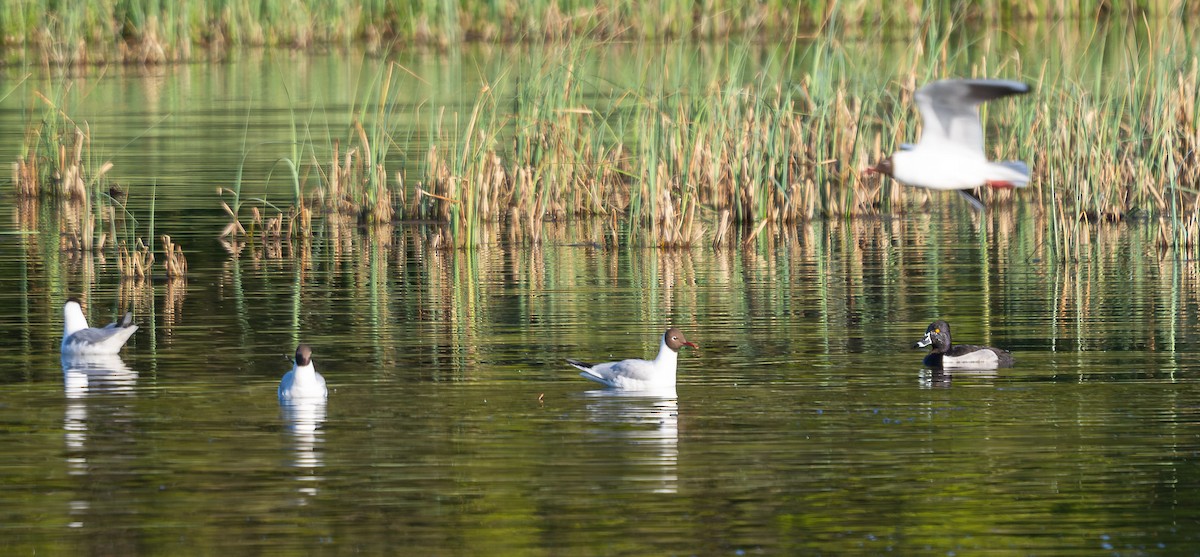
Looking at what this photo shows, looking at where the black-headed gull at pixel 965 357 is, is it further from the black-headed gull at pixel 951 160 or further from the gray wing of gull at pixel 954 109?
the black-headed gull at pixel 951 160

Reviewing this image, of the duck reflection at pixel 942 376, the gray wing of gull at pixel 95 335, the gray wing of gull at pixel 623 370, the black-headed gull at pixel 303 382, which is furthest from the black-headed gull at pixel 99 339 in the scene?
the duck reflection at pixel 942 376

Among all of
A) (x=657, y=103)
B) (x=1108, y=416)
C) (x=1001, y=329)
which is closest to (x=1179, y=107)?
(x=657, y=103)

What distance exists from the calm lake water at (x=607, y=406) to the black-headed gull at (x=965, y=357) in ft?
0.46

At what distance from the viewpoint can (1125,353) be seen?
1169 centimetres

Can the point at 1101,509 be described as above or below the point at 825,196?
below

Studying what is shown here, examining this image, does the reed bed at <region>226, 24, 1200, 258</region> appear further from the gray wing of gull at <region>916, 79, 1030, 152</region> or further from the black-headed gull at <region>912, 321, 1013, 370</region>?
the black-headed gull at <region>912, 321, 1013, 370</region>

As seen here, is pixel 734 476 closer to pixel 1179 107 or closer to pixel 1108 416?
pixel 1108 416

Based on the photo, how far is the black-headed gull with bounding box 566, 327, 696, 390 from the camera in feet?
35.1

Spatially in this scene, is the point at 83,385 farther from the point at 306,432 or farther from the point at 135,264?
the point at 135,264

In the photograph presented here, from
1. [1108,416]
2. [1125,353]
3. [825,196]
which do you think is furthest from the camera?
[825,196]

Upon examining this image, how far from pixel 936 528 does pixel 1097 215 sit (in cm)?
1038

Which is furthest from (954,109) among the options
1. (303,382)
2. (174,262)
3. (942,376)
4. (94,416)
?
(174,262)

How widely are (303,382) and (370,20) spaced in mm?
27070

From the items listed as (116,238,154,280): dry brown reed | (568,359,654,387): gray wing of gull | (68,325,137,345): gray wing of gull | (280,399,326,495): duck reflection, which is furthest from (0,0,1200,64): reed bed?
(280,399,326,495): duck reflection
